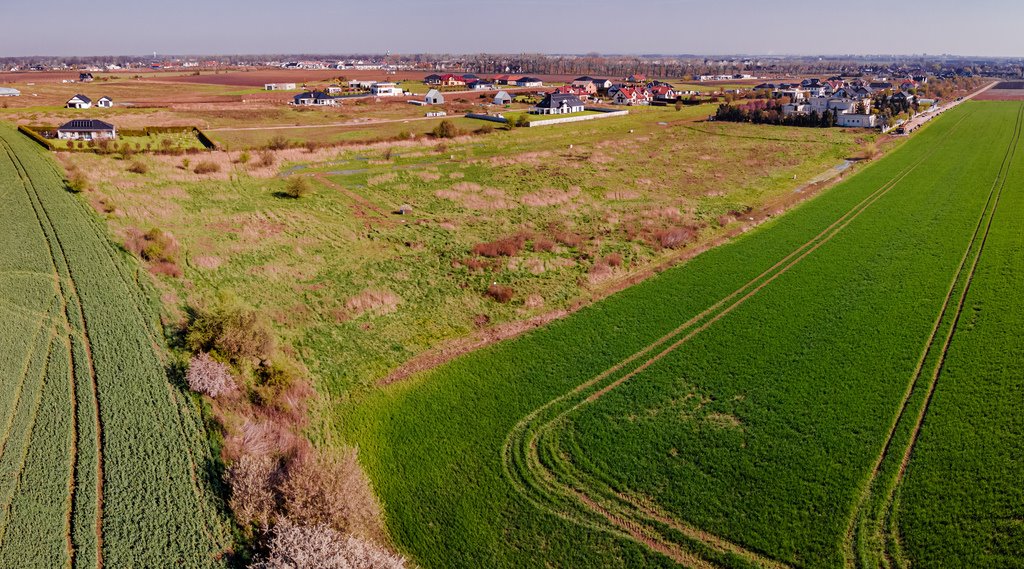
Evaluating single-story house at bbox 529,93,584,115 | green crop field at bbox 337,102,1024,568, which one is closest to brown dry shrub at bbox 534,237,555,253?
green crop field at bbox 337,102,1024,568

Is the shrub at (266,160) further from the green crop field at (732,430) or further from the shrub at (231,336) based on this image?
the green crop field at (732,430)

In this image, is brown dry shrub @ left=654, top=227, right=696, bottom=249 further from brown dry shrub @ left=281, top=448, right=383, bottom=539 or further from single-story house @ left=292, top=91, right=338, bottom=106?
single-story house @ left=292, top=91, right=338, bottom=106

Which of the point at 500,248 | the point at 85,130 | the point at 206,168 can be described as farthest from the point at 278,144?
the point at 500,248

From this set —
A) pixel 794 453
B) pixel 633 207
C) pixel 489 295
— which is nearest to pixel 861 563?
pixel 794 453

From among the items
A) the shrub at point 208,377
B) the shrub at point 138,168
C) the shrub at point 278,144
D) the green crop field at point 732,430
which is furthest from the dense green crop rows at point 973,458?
the shrub at point 278,144

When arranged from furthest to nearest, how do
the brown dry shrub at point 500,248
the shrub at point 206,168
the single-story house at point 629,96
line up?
the single-story house at point 629,96 < the shrub at point 206,168 < the brown dry shrub at point 500,248

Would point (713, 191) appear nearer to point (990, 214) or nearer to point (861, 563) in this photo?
point (990, 214)
